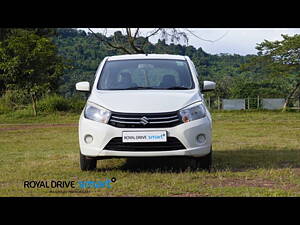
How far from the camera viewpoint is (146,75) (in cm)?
702

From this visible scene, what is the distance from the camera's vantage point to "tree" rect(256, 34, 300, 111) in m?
38.9

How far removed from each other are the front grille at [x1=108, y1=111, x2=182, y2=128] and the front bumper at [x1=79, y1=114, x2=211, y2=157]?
54mm

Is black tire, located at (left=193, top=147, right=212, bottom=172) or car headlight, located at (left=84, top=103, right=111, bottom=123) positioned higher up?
car headlight, located at (left=84, top=103, right=111, bottom=123)

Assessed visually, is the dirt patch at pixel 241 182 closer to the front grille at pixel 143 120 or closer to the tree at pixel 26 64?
the front grille at pixel 143 120

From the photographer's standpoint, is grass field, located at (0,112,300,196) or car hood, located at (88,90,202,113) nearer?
grass field, located at (0,112,300,196)

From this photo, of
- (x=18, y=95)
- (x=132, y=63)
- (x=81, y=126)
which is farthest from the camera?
(x=18, y=95)

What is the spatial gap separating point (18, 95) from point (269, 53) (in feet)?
73.0

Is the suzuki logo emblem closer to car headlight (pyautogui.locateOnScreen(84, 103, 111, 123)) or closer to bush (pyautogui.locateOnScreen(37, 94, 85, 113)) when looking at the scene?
car headlight (pyautogui.locateOnScreen(84, 103, 111, 123))

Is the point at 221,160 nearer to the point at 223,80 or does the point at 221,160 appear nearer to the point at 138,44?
the point at 138,44

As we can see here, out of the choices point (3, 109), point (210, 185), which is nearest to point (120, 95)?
point (210, 185)

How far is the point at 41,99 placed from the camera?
2892 cm

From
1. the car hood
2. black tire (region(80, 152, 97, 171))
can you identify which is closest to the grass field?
black tire (region(80, 152, 97, 171))

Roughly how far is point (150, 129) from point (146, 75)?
1.38m

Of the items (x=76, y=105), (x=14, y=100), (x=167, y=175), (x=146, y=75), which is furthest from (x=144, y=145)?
(x=14, y=100)
